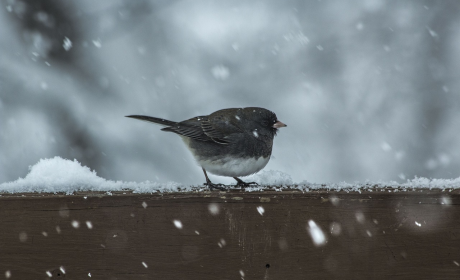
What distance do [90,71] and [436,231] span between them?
3223mm

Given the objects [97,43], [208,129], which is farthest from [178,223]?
[97,43]

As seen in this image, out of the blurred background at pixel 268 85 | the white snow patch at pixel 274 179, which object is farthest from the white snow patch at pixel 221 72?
the white snow patch at pixel 274 179

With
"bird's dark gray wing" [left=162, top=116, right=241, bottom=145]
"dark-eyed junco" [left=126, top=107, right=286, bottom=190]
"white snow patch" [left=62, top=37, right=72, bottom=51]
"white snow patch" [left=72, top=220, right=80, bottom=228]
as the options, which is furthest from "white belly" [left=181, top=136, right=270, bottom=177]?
"white snow patch" [left=62, top=37, right=72, bottom=51]

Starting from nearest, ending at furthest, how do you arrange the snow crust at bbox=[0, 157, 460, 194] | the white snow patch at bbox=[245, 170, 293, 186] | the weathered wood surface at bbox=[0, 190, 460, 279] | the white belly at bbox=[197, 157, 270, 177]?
1. the weathered wood surface at bbox=[0, 190, 460, 279]
2. the snow crust at bbox=[0, 157, 460, 194]
3. the white snow patch at bbox=[245, 170, 293, 186]
4. the white belly at bbox=[197, 157, 270, 177]

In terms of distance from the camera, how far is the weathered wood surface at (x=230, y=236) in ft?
4.76

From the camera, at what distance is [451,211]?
1488mm

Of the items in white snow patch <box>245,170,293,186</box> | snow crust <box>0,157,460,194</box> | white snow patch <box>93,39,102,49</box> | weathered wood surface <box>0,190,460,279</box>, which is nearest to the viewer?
weathered wood surface <box>0,190,460,279</box>

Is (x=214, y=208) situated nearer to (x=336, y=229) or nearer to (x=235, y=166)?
(x=336, y=229)

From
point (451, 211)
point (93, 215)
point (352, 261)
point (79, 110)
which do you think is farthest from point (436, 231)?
point (79, 110)

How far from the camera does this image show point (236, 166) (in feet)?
7.68

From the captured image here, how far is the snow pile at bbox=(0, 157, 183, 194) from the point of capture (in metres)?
1.61

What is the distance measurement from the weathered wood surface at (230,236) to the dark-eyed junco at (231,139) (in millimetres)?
825

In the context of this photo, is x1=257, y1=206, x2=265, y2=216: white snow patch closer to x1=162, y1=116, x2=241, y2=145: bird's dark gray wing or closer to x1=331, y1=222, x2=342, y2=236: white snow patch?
x1=331, y1=222, x2=342, y2=236: white snow patch

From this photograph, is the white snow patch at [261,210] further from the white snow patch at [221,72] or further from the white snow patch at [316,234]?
the white snow patch at [221,72]
